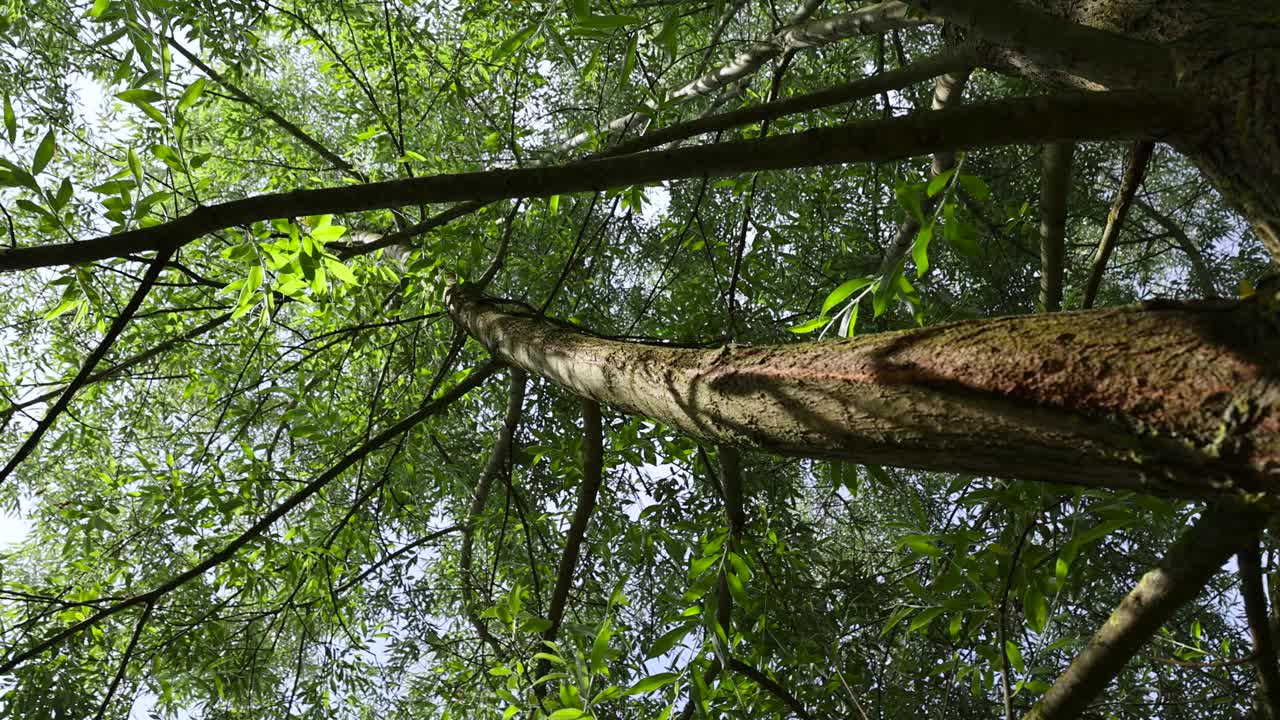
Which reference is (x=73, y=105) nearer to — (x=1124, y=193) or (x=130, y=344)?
(x=130, y=344)

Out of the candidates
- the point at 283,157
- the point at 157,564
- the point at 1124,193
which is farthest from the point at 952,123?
the point at 283,157

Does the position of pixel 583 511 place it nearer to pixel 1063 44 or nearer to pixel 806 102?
pixel 806 102

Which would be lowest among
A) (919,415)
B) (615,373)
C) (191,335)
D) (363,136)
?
(919,415)

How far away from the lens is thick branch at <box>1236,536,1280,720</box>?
1.12 metres

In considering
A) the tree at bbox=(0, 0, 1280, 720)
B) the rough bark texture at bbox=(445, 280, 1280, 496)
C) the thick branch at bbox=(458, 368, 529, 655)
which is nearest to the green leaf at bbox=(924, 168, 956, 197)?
the tree at bbox=(0, 0, 1280, 720)

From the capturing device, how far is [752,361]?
0.92 metres

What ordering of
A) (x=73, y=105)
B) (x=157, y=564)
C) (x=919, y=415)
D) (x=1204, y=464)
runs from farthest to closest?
(x=73, y=105) → (x=157, y=564) → (x=919, y=415) → (x=1204, y=464)

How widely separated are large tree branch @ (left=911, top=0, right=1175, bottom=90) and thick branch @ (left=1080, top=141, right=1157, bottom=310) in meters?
0.08

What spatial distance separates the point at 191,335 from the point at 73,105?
332 centimetres

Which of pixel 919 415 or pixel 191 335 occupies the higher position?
pixel 191 335

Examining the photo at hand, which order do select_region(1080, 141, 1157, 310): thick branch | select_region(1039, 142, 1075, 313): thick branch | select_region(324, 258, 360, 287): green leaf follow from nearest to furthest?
select_region(1080, 141, 1157, 310): thick branch → select_region(324, 258, 360, 287): green leaf → select_region(1039, 142, 1075, 313): thick branch

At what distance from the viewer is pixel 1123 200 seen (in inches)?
45.9

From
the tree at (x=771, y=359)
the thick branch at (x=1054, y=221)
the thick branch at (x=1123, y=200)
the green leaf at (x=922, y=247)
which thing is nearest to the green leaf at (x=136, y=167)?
the tree at (x=771, y=359)

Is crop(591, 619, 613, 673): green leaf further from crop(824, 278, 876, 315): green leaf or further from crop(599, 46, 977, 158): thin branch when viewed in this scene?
crop(599, 46, 977, 158): thin branch
